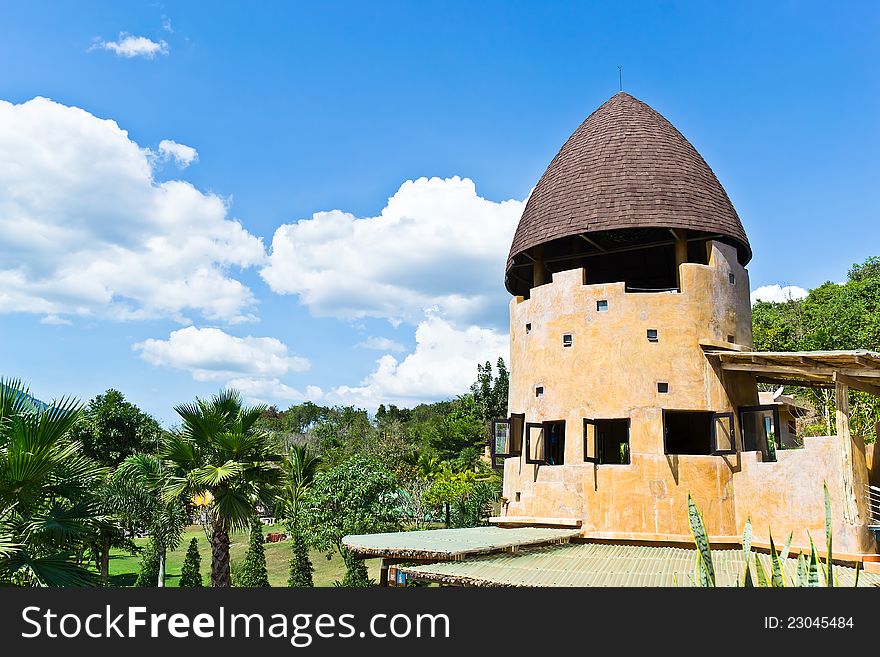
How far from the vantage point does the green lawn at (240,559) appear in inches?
1260

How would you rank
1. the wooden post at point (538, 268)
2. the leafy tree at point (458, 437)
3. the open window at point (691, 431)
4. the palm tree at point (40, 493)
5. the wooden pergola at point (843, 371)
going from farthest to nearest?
the leafy tree at point (458, 437) → the wooden post at point (538, 268) → the open window at point (691, 431) → the wooden pergola at point (843, 371) → the palm tree at point (40, 493)

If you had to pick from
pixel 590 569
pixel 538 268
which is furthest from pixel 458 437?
pixel 590 569

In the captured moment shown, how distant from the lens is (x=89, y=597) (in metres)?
7.77

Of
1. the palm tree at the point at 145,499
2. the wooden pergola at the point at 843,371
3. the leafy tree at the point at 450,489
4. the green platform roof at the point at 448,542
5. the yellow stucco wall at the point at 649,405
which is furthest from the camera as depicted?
the leafy tree at the point at 450,489

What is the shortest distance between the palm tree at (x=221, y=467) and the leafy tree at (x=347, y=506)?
906 centimetres

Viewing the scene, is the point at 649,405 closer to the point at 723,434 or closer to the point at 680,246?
the point at 723,434

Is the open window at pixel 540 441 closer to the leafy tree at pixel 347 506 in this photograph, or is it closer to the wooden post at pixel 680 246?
the wooden post at pixel 680 246

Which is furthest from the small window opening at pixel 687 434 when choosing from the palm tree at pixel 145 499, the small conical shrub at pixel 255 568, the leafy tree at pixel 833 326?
the small conical shrub at pixel 255 568

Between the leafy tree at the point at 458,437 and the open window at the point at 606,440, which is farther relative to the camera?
the leafy tree at the point at 458,437

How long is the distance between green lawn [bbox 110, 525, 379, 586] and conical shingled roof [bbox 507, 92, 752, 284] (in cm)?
1819

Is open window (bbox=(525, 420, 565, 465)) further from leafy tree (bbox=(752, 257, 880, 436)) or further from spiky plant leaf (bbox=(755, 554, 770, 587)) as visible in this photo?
leafy tree (bbox=(752, 257, 880, 436))

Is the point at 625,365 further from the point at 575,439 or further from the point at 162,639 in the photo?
the point at 162,639

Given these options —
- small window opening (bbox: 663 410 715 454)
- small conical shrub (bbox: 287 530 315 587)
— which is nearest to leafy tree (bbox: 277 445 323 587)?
small conical shrub (bbox: 287 530 315 587)

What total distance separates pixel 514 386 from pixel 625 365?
11.5ft
